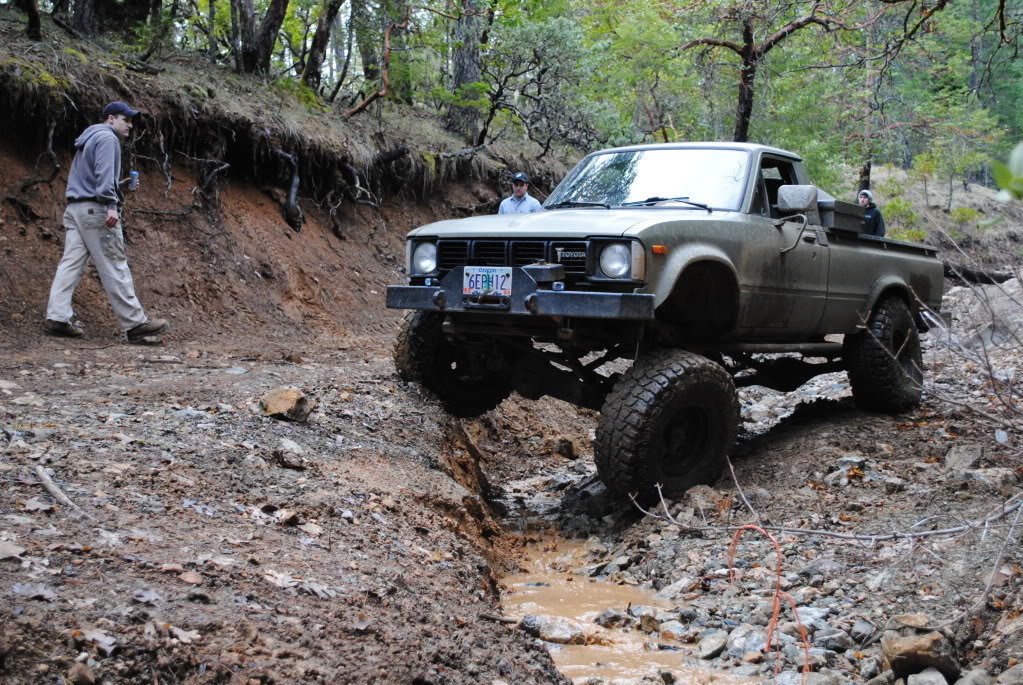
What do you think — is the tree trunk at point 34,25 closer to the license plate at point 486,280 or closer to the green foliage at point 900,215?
the license plate at point 486,280

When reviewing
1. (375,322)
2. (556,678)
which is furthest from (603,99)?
(556,678)

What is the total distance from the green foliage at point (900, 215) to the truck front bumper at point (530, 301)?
17034 millimetres

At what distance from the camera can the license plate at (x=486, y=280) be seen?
5328 mm

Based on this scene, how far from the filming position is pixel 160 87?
10.1 m

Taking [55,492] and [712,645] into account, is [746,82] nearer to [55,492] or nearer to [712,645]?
[712,645]

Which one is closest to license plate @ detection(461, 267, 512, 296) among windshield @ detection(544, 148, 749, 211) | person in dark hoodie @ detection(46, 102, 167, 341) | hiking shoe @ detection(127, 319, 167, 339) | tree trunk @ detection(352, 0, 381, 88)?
windshield @ detection(544, 148, 749, 211)

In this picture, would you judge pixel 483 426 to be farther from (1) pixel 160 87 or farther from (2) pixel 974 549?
(1) pixel 160 87

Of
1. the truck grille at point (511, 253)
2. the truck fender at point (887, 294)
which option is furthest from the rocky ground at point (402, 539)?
the truck grille at point (511, 253)

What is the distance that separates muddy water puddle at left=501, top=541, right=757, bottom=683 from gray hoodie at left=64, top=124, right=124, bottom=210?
4705 millimetres

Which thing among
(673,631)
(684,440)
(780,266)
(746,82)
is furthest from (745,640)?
(746,82)

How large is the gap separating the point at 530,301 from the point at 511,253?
39 centimetres

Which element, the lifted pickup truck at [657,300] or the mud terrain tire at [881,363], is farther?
the mud terrain tire at [881,363]

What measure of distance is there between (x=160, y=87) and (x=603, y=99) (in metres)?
10.5

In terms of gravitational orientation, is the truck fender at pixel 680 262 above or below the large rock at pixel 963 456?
above
